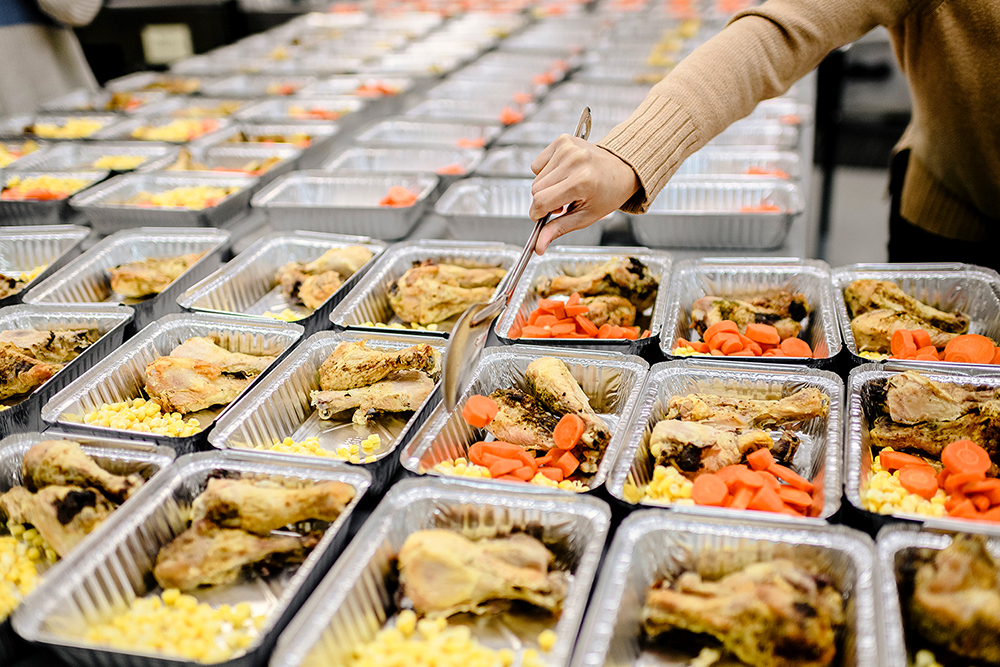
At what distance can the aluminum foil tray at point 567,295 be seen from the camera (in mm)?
2508

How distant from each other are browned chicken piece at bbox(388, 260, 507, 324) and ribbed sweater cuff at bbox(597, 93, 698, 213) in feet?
2.44

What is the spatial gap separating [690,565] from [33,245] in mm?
3333

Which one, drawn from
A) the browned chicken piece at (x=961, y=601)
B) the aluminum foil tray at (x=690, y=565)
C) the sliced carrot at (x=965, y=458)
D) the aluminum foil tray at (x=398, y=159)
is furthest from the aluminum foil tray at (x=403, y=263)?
the browned chicken piece at (x=961, y=601)

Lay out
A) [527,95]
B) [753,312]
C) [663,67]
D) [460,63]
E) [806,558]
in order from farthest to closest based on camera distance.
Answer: [460,63], [663,67], [527,95], [753,312], [806,558]

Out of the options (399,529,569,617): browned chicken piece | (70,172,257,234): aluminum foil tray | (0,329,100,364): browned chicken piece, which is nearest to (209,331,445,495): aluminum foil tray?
(399,529,569,617): browned chicken piece

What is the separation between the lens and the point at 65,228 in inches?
141

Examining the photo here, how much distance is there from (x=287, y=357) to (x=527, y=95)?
3.60m

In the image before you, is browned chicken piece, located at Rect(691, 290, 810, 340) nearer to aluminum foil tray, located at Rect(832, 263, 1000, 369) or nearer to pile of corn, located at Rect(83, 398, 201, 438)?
aluminum foil tray, located at Rect(832, 263, 1000, 369)

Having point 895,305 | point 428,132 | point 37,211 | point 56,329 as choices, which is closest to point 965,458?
point 895,305

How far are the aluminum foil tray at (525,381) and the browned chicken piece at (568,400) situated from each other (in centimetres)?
7

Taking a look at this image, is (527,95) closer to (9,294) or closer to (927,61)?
(927,61)

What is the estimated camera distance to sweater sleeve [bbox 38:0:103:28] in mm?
5598

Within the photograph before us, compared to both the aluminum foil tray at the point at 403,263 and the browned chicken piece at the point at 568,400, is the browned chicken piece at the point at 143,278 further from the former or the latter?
the browned chicken piece at the point at 568,400

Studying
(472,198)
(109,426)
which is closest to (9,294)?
(109,426)
